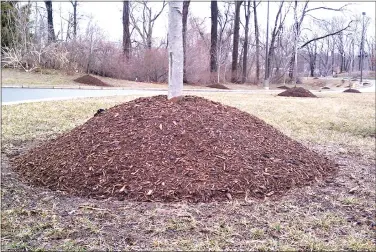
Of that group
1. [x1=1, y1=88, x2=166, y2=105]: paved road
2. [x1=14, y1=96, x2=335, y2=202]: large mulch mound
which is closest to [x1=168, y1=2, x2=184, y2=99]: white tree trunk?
[x1=14, y1=96, x2=335, y2=202]: large mulch mound

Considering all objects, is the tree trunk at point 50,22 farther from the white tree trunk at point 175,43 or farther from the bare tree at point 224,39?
the white tree trunk at point 175,43

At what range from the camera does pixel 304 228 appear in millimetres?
2680

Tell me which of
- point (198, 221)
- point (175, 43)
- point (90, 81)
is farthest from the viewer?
point (90, 81)

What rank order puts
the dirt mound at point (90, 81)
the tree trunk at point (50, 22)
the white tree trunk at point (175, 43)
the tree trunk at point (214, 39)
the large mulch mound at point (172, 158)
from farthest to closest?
the tree trunk at point (214, 39), the tree trunk at point (50, 22), the dirt mound at point (90, 81), the white tree trunk at point (175, 43), the large mulch mound at point (172, 158)

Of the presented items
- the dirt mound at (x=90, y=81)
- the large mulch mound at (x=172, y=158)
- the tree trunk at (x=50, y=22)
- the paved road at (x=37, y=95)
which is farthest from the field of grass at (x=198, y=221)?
the tree trunk at (x=50, y=22)

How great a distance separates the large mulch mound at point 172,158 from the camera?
3.27 meters

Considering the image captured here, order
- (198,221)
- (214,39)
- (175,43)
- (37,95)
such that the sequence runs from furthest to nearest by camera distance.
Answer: (214,39) < (37,95) < (175,43) < (198,221)

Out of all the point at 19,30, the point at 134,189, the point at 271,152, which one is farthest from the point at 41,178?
the point at 19,30

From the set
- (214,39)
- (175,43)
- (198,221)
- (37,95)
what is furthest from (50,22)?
(198,221)

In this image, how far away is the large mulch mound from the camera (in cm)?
327

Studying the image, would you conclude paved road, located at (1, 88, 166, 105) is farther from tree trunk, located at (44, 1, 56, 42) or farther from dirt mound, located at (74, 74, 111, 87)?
tree trunk, located at (44, 1, 56, 42)

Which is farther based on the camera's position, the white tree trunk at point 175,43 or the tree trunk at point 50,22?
the tree trunk at point 50,22

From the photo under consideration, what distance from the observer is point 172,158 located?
353 centimetres

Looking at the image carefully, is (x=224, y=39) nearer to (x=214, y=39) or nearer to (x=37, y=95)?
(x=214, y=39)
